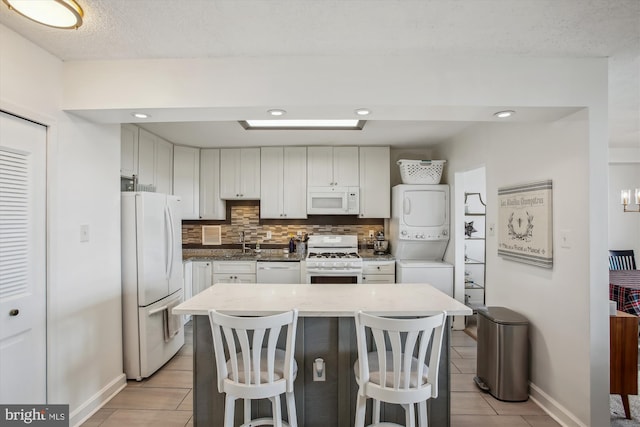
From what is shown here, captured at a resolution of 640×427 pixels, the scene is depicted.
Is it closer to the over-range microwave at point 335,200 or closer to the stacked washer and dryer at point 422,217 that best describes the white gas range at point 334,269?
the stacked washer and dryer at point 422,217

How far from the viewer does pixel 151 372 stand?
2.74m

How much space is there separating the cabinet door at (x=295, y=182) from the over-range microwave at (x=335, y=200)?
107 mm

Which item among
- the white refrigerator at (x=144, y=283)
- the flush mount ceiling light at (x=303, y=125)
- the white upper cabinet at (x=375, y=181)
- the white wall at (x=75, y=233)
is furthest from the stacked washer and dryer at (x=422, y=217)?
the white wall at (x=75, y=233)

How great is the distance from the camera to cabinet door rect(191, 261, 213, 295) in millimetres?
4090

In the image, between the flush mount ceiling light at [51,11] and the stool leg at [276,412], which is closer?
the flush mount ceiling light at [51,11]

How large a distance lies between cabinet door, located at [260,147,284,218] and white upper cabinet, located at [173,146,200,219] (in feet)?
2.97

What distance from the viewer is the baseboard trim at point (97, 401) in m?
2.12

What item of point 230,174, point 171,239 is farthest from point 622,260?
point 171,239

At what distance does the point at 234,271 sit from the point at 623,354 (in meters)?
3.78

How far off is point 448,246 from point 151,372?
359 centimetres

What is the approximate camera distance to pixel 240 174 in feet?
14.4

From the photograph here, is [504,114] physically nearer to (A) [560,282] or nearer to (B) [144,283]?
(A) [560,282]

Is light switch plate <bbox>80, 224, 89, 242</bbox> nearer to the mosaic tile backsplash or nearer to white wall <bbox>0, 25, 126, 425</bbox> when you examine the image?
white wall <bbox>0, 25, 126, 425</bbox>

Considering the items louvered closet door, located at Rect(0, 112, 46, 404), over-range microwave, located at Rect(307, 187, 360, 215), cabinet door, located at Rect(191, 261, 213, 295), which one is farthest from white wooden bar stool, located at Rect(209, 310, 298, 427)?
over-range microwave, located at Rect(307, 187, 360, 215)
